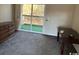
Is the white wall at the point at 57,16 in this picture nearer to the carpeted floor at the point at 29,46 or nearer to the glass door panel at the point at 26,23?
the carpeted floor at the point at 29,46

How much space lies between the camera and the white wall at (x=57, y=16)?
4613 mm

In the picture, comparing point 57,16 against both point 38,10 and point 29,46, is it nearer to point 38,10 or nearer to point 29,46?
point 38,10

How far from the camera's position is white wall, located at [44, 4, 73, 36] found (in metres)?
4.61

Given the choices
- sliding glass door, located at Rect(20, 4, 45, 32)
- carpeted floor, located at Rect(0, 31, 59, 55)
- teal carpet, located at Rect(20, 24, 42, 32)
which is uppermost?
sliding glass door, located at Rect(20, 4, 45, 32)

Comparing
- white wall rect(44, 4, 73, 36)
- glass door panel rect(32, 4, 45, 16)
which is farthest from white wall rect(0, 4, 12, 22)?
white wall rect(44, 4, 73, 36)

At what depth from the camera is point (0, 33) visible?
3439mm

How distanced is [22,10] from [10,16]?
59 centimetres

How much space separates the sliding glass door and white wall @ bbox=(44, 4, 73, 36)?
387 millimetres

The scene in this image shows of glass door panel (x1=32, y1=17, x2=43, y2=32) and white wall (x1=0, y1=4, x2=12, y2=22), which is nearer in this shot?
white wall (x1=0, y1=4, x2=12, y2=22)

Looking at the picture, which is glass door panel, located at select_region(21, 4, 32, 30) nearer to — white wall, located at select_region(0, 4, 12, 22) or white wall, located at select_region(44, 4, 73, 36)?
white wall, located at select_region(0, 4, 12, 22)

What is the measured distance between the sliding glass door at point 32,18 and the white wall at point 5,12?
0.63 meters

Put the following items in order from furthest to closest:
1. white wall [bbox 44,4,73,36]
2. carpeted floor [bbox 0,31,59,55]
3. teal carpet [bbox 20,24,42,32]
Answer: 1. teal carpet [bbox 20,24,42,32]
2. white wall [bbox 44,4,73,36]
3. carpeted floor [bbox 0,31,59,55]

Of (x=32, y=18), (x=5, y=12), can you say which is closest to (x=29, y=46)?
(x=5, y=12)

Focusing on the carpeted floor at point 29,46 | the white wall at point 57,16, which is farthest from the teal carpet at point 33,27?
the carpeted floor at point 29,46
